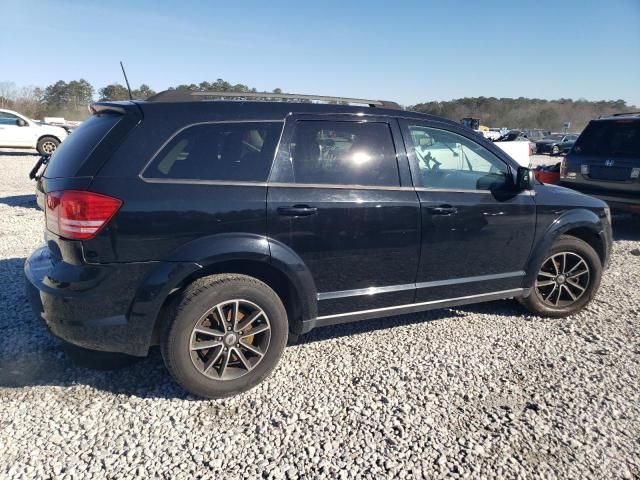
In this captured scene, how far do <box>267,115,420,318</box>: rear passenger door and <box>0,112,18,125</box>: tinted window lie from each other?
17.4 m

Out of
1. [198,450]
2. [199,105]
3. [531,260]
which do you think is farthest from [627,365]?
[199,105]

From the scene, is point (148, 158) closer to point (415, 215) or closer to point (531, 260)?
point (415, 215)

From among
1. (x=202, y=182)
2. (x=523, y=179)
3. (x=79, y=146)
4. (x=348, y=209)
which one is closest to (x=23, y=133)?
(x=79, y=146)

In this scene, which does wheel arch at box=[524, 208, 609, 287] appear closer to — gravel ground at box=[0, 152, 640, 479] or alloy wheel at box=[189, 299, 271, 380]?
gravel ground at box=[0, 152, 640, 479]

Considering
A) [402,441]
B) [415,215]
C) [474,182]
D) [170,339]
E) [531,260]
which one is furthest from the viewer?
[531,260]

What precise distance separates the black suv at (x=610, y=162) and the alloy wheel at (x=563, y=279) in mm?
3514

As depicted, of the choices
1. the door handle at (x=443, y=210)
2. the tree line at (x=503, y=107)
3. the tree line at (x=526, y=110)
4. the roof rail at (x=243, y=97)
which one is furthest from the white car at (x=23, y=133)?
the tree line at (x=526, y=110)

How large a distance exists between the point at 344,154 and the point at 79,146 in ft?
5.63

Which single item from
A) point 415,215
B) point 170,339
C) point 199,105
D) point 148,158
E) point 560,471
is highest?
Answer: point 199,105

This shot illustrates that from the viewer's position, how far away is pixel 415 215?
3.16m

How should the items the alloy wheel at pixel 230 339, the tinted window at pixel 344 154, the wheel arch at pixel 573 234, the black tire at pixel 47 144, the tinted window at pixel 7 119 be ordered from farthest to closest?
the black tire at pixel 47 144, the tinted window at pixel 7 119, the wheel arch at pixel 573 234, the tinted window at pixel 344 154, the alloy wheel at pixel 230 339

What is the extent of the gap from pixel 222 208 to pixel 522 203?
250 centimetres

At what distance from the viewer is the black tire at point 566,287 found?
155 inches

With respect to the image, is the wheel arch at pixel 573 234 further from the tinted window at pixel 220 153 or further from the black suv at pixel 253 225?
the tinted window at pixel 220 153
